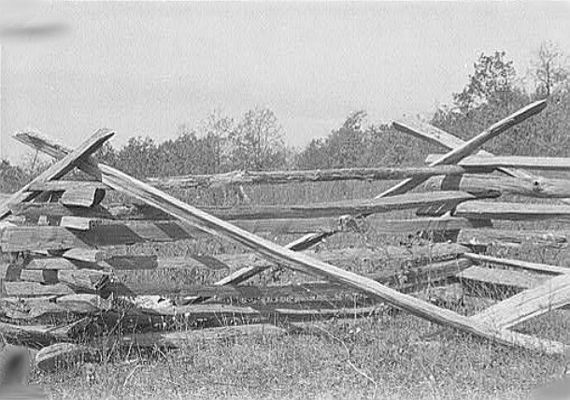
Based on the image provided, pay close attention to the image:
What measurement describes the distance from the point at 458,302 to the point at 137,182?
2909 mm

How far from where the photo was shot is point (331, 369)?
4375 millimetres

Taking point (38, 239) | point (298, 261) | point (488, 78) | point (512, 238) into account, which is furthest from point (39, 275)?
point (488, 78)

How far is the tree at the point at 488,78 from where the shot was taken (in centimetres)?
1728

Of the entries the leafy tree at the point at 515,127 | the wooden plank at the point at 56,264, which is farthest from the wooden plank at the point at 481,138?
the leafy tree at the point at 515,127

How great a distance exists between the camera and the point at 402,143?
1627 cm

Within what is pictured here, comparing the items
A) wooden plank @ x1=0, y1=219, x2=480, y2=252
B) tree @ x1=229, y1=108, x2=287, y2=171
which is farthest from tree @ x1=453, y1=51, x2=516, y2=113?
wooden plank @ x1=0, y1=219, x2=480, y2=252

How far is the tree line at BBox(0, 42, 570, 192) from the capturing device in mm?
12633

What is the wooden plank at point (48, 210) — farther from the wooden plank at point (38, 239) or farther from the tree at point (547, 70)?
the tree at point (547, 70)

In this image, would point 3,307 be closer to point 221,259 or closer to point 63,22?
point 221,259

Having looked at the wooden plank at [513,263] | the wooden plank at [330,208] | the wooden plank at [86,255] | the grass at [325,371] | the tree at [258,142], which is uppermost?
the tree at [258,142]

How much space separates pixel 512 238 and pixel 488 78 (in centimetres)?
1256

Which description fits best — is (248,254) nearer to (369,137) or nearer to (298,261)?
(298,261)

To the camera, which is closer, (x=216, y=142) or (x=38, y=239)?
(x=38, y=239)

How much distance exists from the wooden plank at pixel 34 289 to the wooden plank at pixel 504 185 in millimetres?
2819
